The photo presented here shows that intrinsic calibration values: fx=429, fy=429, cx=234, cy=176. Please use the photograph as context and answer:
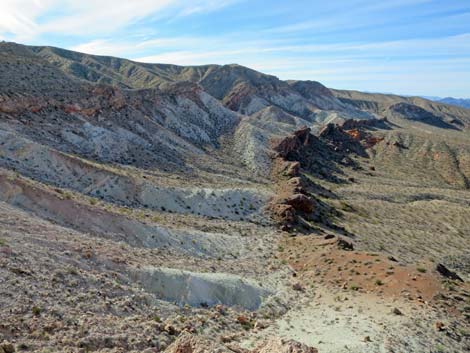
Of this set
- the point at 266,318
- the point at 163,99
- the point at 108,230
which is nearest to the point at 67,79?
the point at 163,99

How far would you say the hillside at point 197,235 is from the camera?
1307cm

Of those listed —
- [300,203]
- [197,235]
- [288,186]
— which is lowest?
[197,235]

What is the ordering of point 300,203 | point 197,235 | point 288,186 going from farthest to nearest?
point 288,186 < point 300,203 < point 197,235

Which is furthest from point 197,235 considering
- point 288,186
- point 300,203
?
point 288,186

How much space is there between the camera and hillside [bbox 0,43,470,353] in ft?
42.9

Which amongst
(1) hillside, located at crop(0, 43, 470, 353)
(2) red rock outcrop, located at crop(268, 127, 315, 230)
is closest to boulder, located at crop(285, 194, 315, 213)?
(2) red rock outcrop, located at crop(268, 127, 315, 230)

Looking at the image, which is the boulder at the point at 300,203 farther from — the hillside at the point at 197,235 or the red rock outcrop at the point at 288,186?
the hillside at the point at 197,235

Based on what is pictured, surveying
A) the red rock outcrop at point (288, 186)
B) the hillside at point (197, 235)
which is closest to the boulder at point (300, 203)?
the red rock outcrop at point (288, 186)

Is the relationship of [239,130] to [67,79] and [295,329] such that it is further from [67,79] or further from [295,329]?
[295,329]

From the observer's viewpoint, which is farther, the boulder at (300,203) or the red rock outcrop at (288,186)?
the boulder at (300,203)

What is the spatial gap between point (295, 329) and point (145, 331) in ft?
19.0

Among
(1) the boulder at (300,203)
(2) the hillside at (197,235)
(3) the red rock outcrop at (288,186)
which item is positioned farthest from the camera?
(1) the boulder at (300,203)

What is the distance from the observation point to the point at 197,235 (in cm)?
2458

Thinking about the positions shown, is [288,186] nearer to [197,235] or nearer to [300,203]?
[300,203]
